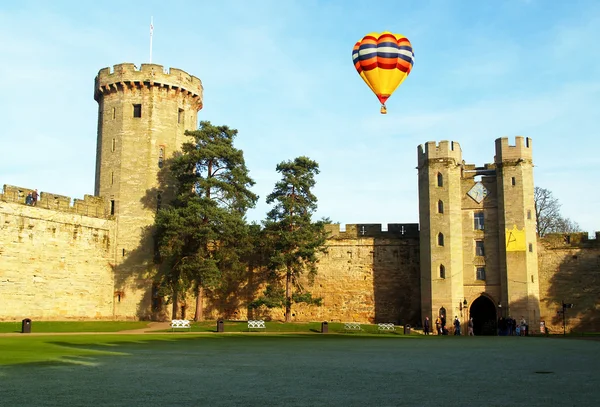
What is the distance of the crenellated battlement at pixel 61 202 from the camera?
32844 millimetres

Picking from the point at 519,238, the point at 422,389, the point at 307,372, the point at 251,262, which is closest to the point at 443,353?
the point at 307,372

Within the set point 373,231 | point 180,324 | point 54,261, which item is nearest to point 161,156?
point 54,261

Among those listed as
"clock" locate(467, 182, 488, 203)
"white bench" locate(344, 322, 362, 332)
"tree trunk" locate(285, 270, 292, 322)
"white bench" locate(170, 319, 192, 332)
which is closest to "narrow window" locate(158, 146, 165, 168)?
"tree trunk" locate(285, 270, 292, 322)

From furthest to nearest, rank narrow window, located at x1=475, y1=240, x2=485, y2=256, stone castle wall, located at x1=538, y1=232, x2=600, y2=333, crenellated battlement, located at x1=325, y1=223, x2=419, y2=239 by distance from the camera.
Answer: crenellated battlement, located at x1=325, y1=223, x2=419, y2=239
narrow window, located at x1=475, y1=240, x2=485, y2=256
stone castle wall, located at x1=538, y1=232, x2=600, y2=333

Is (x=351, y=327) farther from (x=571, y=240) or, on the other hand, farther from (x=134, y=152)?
(x=134, y=152)

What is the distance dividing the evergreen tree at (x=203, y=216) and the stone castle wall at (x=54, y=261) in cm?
348

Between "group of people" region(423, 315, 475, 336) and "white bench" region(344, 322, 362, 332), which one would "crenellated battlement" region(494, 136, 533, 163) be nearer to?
"group of people" region(423, 315, 475, 336)

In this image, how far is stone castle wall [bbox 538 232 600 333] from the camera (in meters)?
37.6

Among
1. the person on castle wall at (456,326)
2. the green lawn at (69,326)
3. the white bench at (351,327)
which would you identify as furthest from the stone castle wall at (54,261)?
the person on castle wall at (456,326)

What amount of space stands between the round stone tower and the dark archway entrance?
63.2ft

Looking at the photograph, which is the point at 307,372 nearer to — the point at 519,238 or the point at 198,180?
the point at 198,180

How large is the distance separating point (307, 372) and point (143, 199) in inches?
1107

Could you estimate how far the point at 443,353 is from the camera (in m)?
17.2

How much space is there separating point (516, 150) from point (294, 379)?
31180mm
